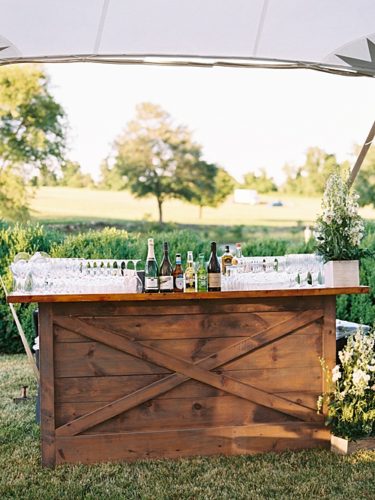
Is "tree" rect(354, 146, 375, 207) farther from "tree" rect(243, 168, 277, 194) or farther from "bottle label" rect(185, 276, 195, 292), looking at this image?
"bottle label" rect(185, 276, 195, 292)

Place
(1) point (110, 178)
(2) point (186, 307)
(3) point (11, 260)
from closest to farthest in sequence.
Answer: (2) point (186, 307) < (3) point (11, 260) < (1) point (110, 178)

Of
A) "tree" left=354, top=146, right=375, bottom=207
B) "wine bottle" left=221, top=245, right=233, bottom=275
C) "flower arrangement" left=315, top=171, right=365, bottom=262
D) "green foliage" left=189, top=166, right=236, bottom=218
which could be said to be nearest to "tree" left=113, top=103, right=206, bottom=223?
"green foliage" left=189, top=166, right=236, bottom=218

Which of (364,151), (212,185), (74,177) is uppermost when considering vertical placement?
(74,177)

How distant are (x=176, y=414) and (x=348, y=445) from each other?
2.99ft

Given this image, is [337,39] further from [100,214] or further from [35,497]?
[100,214]

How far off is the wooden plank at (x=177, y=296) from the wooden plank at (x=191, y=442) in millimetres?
707

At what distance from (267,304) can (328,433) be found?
0.78 m

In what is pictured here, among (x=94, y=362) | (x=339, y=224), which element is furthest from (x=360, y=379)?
(x=94, y=362)

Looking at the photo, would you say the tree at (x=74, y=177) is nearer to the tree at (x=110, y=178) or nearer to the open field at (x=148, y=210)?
the open field at (x=148, y=210)

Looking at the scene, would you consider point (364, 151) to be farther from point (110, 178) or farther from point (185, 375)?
point (110, 178)

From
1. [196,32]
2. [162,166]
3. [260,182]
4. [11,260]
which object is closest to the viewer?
[196,32]

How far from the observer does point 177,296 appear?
144 inches

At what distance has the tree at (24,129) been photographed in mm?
15703

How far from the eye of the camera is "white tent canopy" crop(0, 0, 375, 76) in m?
4.24
